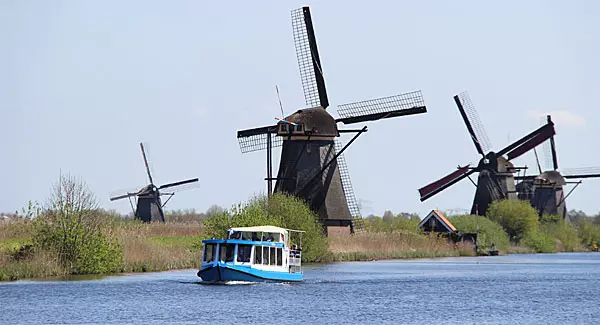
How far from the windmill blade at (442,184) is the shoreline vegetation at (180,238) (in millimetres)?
2639

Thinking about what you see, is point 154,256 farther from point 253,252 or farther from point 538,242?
point 538,242

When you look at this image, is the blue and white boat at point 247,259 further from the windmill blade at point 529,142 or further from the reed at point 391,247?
the windmill blade at point 529,142

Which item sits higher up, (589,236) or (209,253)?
(589,236)

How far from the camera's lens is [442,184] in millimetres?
89188

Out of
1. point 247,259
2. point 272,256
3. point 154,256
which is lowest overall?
point 247,259

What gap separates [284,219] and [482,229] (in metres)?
32.4

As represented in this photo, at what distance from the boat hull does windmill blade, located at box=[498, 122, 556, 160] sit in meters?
51.0

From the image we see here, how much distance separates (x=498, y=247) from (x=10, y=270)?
53.8 metres

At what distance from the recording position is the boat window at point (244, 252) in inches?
1705

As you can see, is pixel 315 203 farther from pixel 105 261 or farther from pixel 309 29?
pixel 105 261

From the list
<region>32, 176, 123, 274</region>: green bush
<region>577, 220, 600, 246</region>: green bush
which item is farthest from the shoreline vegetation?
<region>577, 220, 600, 246</region>: green bush

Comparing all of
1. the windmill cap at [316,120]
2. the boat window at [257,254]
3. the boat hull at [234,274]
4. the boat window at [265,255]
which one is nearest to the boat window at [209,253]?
the boat hull at [234,274]

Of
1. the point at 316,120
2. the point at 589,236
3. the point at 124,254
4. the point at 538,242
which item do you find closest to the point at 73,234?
the point at 124,254

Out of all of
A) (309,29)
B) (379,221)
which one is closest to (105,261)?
(309,29)
